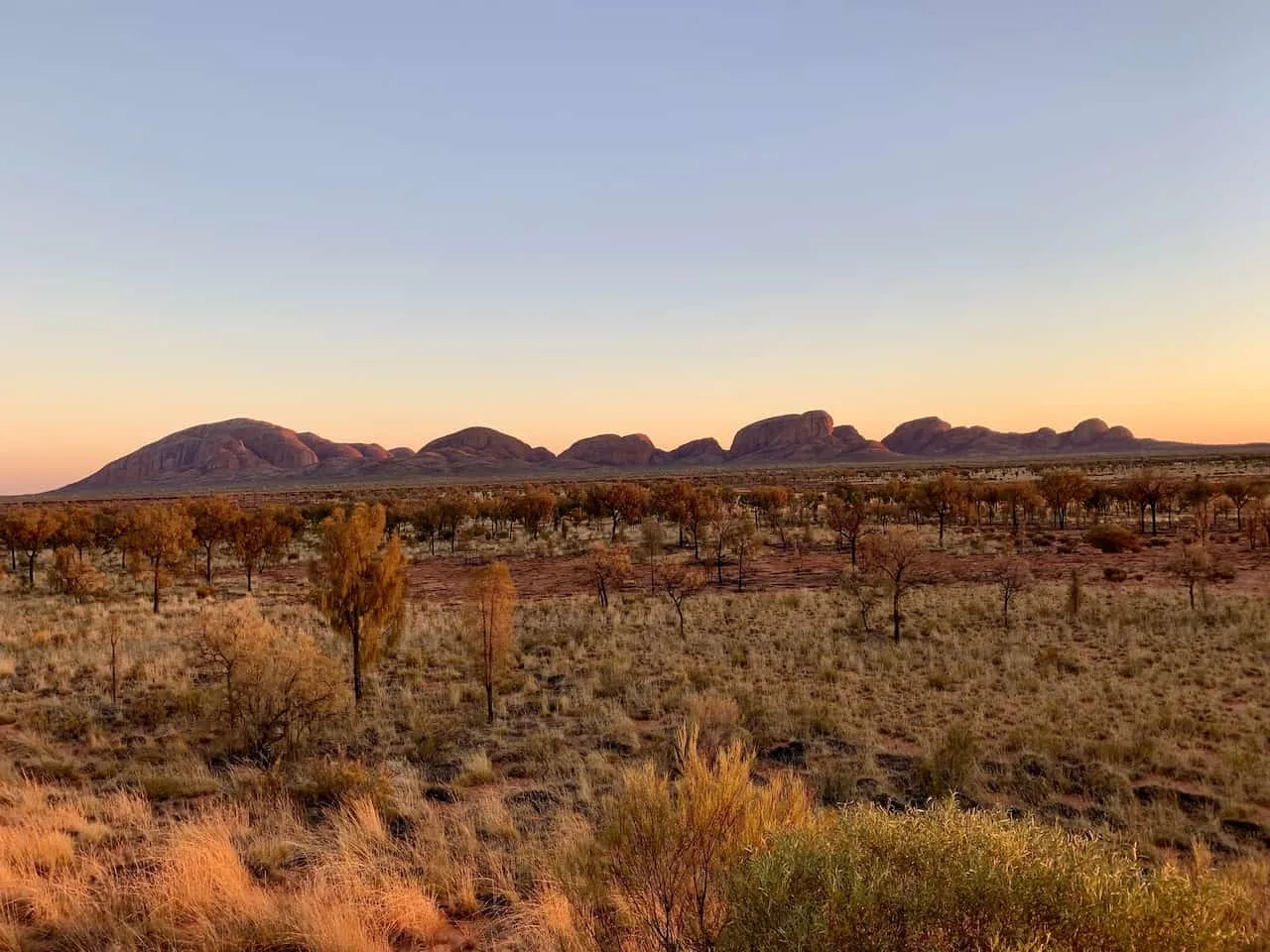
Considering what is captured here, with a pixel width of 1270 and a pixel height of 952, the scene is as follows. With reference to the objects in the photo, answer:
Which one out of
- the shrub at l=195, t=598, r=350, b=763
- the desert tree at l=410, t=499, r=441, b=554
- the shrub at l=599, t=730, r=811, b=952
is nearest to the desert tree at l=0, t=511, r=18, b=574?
the desert tree at l=410, t=499, r=441, b=554

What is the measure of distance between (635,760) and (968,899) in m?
9.29

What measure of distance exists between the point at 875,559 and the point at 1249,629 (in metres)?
11.2

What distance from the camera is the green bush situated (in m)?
3.07

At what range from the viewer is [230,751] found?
12.7 metres

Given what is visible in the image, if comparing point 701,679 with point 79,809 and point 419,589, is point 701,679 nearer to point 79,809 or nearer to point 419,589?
point 79,809

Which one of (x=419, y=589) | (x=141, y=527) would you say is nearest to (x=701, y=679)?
(x=419, y=589)

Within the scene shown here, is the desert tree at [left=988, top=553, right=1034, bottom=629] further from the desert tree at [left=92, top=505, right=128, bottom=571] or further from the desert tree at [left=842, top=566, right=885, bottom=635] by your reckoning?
the desert tree at [left=92, top=505, right=128, bottom=571]

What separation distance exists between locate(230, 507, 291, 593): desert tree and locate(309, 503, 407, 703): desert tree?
21.5 metres

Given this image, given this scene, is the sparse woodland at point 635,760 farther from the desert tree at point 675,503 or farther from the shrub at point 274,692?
the desert tree at point 675,503

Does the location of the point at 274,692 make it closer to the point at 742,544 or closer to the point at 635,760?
the point at 635,760

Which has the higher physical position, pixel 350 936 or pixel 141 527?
pixel 141 527

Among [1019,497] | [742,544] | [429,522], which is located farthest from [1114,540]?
[429,522]

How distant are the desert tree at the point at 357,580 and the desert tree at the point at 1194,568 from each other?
1045 inches

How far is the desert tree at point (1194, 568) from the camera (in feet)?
79.6
